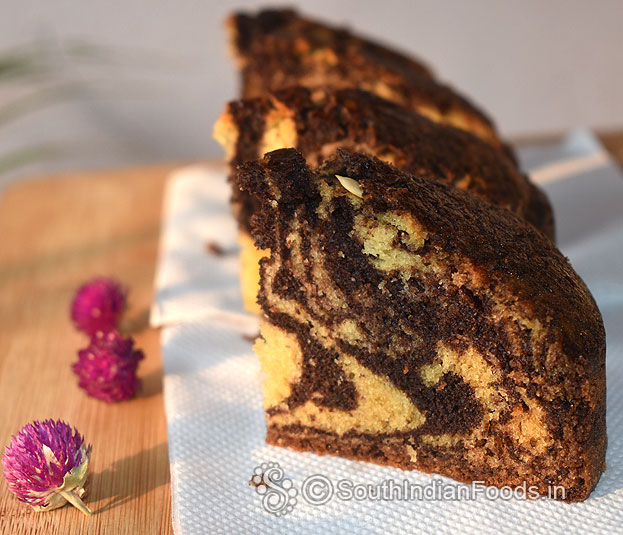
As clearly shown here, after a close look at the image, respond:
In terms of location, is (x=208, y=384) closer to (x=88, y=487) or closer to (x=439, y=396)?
(x=88, y=487)

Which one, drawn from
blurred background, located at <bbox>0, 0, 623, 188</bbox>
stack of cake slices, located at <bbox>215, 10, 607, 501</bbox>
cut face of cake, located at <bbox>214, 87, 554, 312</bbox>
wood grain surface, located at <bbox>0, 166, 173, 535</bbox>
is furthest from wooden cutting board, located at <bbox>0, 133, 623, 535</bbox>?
blurred background, located at <bbox>0, 0, 623, 188</bbox>

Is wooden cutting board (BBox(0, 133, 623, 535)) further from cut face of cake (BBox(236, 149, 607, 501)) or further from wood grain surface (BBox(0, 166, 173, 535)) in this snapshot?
cut face of cake (BBox(236, 149, 607, 501))

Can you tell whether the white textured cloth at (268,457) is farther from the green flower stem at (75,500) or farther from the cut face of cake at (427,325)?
the green flower stem at (75,500)

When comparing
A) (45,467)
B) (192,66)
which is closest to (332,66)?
(45,467)

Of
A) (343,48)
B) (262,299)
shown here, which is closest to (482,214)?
(262,299)

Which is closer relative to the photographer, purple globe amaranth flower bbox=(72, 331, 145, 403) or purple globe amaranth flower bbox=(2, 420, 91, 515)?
purple globe amaranth flower bbox=(2, 420, 91, 515)
